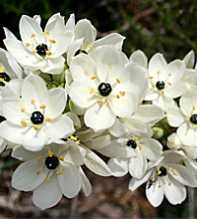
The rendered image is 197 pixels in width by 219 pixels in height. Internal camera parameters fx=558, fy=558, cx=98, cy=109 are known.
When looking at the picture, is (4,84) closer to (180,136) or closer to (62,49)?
(62,49)

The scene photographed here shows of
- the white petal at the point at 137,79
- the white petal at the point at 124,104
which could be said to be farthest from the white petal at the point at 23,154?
the white petal at the point at 137,79

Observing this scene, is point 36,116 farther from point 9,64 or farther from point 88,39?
point 88,39

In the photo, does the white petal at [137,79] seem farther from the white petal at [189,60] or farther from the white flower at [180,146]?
the white petal at [189,60]

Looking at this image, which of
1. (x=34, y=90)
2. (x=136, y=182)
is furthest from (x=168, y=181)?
(x=34, y=90)

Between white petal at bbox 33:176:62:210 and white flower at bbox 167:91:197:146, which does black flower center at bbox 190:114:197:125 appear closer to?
white flower at bbox 167:91:197:146

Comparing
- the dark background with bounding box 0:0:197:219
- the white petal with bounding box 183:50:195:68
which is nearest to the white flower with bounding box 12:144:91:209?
the white petal with bounding box 183:50:195:68

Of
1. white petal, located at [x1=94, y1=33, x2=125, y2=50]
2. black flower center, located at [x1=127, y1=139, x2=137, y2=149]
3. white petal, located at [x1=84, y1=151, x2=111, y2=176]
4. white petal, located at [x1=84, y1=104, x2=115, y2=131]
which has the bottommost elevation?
white petal, located at [x1=84, y1=151, x2=111, y2=176]

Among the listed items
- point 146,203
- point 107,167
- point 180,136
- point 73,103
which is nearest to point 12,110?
point 73,103

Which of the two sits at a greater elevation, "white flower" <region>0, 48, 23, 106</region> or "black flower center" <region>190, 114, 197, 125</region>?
"white flower" <region>0, 48, 23, 106</region>
